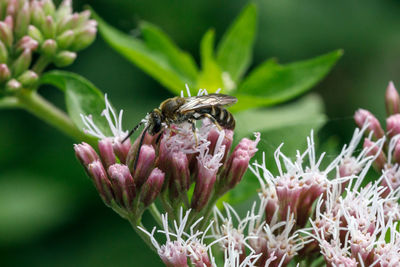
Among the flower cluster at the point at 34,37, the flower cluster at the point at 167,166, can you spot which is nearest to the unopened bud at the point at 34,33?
the flower cluster at the point at 34,37

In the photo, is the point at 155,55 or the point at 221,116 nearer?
the point at 221,116

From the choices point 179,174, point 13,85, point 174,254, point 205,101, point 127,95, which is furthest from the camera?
point 127,95

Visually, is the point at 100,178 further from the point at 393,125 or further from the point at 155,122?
the point at 393,125

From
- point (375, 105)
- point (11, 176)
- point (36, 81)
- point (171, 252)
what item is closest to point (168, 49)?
point (36, 81)

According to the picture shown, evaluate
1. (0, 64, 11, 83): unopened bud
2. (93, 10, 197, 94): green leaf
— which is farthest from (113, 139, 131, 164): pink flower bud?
(93, 10, 197, 94): green leaf

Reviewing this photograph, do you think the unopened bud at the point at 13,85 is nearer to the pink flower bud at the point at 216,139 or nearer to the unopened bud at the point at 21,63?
the unopened bud at the point at 21,63

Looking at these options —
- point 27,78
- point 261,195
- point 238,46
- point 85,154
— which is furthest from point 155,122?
point 238,46
